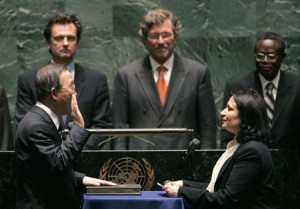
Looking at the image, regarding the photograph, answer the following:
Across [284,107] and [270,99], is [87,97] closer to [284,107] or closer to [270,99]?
[270,99]

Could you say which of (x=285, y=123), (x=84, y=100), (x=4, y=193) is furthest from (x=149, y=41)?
(x=4, y=193)

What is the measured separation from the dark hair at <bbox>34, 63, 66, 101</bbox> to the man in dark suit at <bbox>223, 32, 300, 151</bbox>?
2.19 m

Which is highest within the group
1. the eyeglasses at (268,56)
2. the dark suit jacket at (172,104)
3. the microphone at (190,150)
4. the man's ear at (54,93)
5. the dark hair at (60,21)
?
the dark hair at (60,21)

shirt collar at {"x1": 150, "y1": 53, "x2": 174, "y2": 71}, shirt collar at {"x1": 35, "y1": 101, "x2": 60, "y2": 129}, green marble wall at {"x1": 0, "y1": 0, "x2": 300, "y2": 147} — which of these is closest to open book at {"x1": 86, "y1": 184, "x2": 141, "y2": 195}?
shirt collar at {"x1": 35, "y1": 101, "x2": 60, "y2": 129}

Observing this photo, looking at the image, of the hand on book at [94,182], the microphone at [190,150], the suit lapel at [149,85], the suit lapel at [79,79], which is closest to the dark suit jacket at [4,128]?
the suit lapel at [79,79]

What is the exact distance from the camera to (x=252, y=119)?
19.1 ft

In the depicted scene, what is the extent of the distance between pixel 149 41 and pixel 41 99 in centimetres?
214

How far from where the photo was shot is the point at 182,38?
930 cm

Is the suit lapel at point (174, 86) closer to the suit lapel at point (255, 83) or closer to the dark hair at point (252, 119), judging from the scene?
the suit lapel at point (255, 83)

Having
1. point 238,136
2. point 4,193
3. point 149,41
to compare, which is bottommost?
point 4,193

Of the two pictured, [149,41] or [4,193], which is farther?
[149,41]

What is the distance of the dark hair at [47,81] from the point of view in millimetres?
5781

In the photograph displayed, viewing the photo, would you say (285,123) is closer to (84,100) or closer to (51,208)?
(84,100)

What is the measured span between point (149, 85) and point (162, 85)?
4.9 inches
